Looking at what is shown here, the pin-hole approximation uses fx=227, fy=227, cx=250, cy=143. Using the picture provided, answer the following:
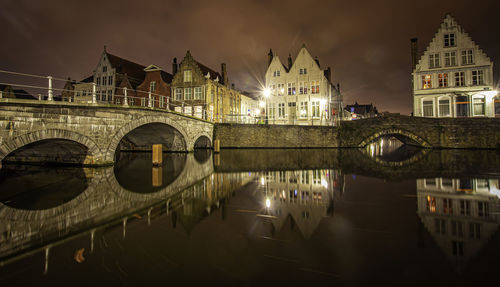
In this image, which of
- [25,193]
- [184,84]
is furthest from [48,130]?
[184,84]

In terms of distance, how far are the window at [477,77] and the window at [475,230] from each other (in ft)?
115

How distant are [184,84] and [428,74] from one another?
111 ft

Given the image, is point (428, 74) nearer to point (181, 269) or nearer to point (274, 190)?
point (274, 190)

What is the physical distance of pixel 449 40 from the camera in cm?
2944

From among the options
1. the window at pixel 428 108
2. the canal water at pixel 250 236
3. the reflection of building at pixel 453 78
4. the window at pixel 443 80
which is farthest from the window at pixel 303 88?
the canal water at pixel 250 236

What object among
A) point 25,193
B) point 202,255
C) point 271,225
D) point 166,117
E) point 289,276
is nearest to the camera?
point 289,276

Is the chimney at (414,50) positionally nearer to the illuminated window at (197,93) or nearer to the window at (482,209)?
the illuminated window at (197,93)

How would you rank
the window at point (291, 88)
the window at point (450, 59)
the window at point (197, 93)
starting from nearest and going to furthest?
the window at point (450, 59), the window at point (197, 93), the window at point (291, 88)

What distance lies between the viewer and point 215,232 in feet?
12.7

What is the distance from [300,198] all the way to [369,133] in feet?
81.7

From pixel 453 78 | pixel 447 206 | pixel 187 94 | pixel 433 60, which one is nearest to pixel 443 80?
pixel 453 78

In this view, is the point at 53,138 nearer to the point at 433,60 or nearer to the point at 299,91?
the point at 299,91

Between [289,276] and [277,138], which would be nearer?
[289,276]

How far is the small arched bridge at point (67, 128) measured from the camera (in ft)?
29.8
